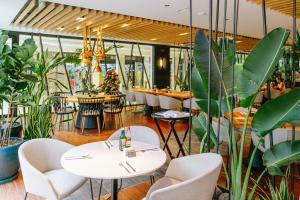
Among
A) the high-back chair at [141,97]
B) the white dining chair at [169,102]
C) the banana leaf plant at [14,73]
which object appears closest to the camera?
the banana leaf plant at [14,73]

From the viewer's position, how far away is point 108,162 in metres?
2.15

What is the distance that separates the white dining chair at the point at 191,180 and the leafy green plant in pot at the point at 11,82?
8.24ft

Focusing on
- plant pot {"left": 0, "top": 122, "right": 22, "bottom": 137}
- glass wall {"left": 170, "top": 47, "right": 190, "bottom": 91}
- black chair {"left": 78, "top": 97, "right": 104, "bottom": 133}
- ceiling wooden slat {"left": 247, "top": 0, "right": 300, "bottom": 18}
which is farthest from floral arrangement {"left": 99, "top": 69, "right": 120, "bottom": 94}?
glass wall {"left": 170, "top": 47, "right": 190, "bottom": 91}

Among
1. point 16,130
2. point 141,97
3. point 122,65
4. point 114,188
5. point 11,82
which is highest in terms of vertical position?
point 122,65

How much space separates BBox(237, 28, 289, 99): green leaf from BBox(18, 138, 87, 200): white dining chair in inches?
69.0

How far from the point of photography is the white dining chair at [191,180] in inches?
67.4

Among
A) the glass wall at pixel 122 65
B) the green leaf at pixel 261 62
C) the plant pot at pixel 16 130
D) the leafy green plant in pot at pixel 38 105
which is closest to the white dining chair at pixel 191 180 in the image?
the green leaf at pixel 261 62

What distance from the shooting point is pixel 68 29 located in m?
8.02

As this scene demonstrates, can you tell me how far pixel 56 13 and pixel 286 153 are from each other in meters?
6.09

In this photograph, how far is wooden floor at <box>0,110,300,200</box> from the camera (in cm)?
323

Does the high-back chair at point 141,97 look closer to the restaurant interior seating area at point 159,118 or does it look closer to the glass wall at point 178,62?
the restaurant interior seating area at point 159,118

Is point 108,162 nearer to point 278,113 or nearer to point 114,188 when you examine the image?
point 114,188

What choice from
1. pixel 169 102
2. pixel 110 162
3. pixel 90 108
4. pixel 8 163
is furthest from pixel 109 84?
pixel 110 162

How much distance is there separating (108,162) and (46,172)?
0.96 m
